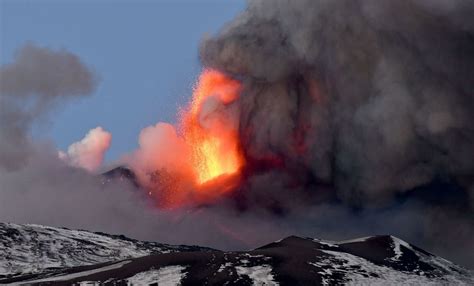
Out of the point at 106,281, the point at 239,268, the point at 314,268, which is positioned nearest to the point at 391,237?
the point at 314,268

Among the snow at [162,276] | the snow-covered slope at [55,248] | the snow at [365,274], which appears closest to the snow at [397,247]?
the snow at [365,274]

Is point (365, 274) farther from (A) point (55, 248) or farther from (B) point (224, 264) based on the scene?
(A) point (55, 248)

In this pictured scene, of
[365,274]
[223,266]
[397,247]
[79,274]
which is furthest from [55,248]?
[365,274]

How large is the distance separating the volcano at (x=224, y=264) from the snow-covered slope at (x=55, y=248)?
218mm

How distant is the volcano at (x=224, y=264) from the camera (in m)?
108

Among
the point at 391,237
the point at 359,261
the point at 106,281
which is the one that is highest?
the point at 391,237

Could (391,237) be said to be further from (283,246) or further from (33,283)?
(33,283)

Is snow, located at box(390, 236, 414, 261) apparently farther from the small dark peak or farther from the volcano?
the small dark peak

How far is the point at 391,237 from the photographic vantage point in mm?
165500

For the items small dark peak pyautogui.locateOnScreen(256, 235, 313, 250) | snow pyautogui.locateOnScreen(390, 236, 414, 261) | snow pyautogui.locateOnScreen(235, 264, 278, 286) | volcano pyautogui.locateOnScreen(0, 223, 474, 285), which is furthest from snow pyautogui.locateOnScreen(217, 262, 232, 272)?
snow pyautogui.locateOnScreen(390, 236, 414, 261)

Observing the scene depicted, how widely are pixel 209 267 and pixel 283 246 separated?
1290 inches

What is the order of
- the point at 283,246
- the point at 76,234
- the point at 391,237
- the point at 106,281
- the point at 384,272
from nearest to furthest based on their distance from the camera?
the point at 106,281 < the point at 384,272 < the point at 283,246 < the point at 391,237 < the point at 76,234

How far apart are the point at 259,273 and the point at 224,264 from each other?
6090 millimetres

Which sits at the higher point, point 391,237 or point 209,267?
point 391,237
